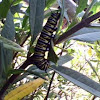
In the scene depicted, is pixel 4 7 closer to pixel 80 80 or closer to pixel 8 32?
pixel 8 32

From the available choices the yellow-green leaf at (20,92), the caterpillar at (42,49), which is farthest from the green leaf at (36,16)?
the yellow-green leaf at (20,92)

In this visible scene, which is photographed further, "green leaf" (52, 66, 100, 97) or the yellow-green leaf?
the yellow-green leaf

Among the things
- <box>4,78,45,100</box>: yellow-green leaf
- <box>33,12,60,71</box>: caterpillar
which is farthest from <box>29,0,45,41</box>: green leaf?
<box>4,78,45,100</box>: yellow-green leaf

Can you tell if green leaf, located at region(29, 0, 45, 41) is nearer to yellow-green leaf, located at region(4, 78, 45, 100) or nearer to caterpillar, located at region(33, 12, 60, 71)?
caterpillar, located at region(33, 12, 60, 71)

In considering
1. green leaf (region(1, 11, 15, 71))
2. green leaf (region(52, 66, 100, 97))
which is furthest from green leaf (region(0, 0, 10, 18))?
green leaf (region(52, 66, 100, 97))

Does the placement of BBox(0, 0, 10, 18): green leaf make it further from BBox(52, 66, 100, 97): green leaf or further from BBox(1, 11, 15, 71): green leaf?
BBox(52, 66, 100, 97): green leaf

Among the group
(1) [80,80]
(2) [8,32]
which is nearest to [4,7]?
(2) [8,32]

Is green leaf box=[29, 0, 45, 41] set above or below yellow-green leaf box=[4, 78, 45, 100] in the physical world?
above

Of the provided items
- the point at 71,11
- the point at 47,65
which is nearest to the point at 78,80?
the point at 47,65

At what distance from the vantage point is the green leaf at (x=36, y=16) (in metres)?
0.36

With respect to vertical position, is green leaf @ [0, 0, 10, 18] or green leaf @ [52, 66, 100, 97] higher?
green leaf @ [0, 0, 10, 18]

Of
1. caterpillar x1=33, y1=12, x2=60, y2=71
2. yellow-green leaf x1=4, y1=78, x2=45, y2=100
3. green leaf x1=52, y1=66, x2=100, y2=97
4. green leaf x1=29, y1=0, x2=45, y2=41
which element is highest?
green leaf x1=29, y1=0, x2=45, y2=41

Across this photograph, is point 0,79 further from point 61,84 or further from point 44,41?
point 61,84

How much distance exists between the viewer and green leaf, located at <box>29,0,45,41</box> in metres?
0.36
